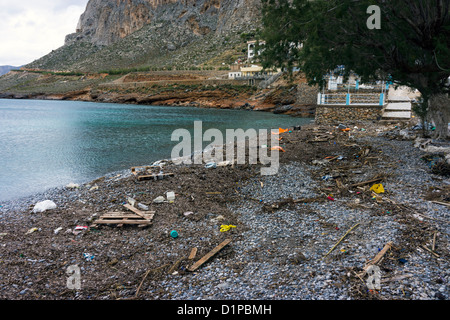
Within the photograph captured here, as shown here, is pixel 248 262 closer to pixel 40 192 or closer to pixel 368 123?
pixel 40 192

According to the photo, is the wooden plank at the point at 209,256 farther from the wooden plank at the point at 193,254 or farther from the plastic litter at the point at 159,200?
the plastic litter at the point at 159,200

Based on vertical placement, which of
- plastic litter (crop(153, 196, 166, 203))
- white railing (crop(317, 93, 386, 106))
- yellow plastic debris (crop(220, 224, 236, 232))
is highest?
white railing (crop(317, 93, 386, 106))

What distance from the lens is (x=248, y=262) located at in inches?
191

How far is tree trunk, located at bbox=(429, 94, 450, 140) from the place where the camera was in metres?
11.0

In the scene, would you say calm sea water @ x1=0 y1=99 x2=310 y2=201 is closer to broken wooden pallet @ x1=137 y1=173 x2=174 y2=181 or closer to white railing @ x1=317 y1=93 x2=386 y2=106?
broken wooden pallet @ x1=137 y1=173 x2=174 y2=181

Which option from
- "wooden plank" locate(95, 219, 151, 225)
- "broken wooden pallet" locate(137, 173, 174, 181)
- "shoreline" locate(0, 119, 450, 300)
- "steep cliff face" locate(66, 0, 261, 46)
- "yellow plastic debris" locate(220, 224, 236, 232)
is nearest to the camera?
"shoreline" locate(0, 119, 450, 300)

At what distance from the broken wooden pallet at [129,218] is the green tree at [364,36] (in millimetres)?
6627

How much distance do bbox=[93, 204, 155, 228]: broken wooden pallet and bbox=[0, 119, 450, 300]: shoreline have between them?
0.16m

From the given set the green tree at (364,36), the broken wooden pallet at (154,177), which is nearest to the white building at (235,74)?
the green tree at (364,36)

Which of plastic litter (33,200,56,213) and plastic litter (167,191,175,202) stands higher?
plastic litter (167,191,175,202)

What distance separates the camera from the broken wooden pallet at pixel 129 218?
6.36m

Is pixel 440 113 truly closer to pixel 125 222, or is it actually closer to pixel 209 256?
pixel 209 256

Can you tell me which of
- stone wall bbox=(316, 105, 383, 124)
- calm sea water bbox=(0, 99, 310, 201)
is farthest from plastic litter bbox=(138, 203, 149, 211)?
stone wall bbox=(316, 105, 383, 124)

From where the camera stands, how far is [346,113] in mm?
21641
